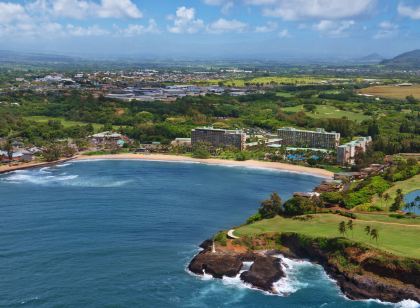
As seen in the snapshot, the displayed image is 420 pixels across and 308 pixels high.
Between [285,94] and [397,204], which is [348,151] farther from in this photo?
[285,94]

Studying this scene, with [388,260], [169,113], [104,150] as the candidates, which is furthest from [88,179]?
[169,113]

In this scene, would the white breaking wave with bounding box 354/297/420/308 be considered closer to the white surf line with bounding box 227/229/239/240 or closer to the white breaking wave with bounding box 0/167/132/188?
the white surf line with bounding box 227/229/239/240

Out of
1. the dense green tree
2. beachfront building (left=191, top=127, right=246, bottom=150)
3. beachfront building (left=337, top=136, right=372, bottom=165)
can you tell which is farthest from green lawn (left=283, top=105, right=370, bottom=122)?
the dense green tree

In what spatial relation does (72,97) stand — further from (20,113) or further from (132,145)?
(132,145)

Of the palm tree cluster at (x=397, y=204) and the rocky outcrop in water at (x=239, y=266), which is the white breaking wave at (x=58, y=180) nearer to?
the rocky outcrop in water at (x=239, y=266)

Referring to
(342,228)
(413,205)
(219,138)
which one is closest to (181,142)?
(219,138)
